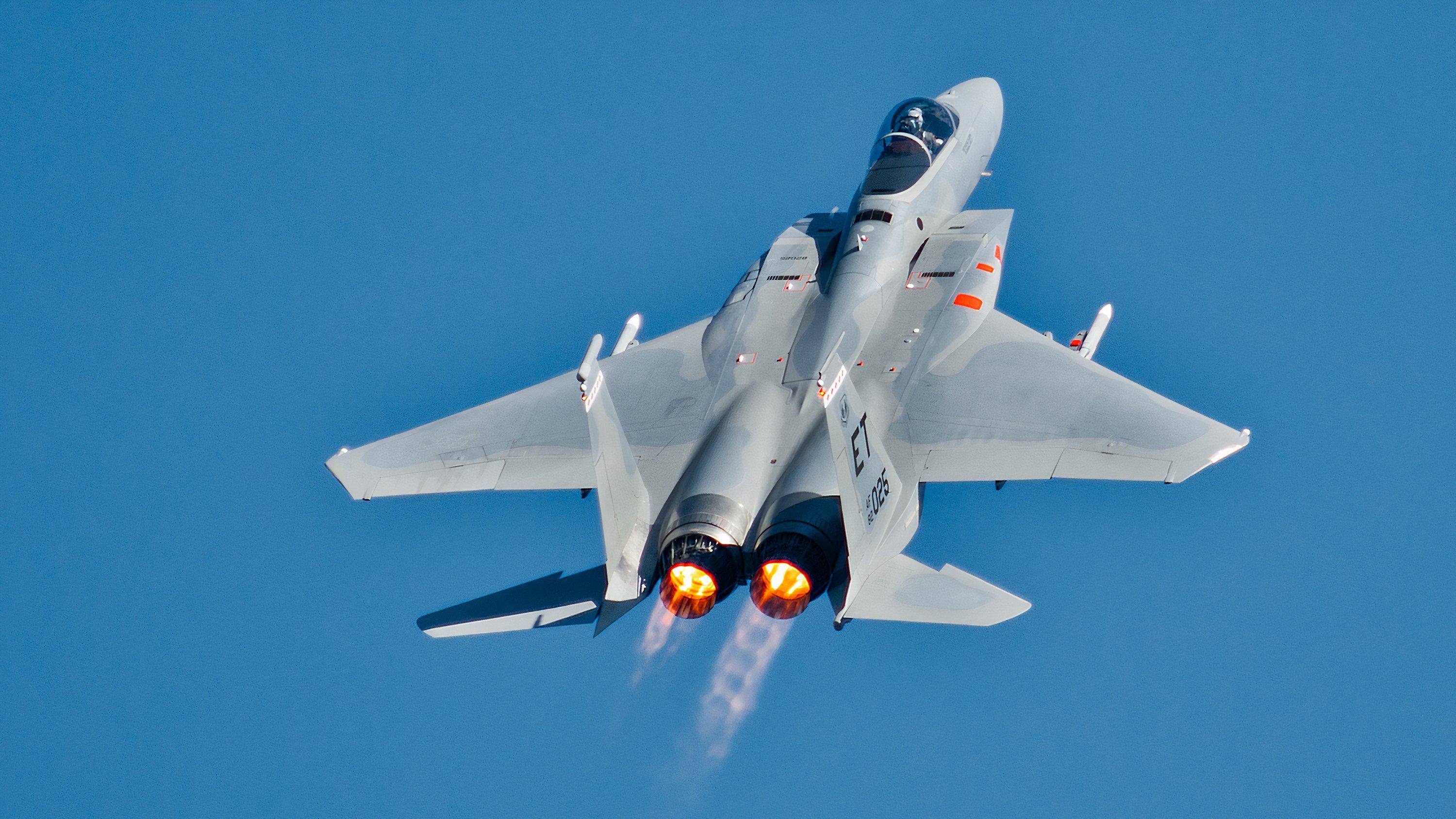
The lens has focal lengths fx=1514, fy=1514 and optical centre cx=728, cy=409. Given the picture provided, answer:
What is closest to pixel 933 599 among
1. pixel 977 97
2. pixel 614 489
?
pixel 614 489

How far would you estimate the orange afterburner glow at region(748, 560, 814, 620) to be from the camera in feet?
44.0

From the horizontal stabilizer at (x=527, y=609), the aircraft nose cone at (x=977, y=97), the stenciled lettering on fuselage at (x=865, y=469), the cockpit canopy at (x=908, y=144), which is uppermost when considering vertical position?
the aircraft nose cone at (x=977, y=97)

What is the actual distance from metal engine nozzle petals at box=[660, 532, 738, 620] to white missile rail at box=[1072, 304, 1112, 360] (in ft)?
16.3

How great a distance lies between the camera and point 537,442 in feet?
51.2

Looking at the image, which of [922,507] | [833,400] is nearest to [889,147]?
[922,507]

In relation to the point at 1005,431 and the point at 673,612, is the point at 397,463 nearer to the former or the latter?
the point at 673,612

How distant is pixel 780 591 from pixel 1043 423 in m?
3.31

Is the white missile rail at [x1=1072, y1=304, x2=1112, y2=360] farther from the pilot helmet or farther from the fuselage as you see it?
the pilot helmet

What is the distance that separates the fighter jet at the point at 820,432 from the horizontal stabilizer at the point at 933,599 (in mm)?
21

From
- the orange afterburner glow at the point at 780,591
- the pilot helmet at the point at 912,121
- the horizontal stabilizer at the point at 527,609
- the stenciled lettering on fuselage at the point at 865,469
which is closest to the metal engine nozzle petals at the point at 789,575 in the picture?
the orange afterburner glow at the point at 780,591

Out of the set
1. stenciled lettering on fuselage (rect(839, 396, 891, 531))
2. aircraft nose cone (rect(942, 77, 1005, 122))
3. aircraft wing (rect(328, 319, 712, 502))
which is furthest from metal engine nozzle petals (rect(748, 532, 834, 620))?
aircraft nose cone (rect(942, 77, 1005, 122))

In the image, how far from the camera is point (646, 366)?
16.3 metres

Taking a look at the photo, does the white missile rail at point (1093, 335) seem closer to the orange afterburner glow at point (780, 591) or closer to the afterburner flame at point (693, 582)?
the orange afterburner glow at point (780, 591)

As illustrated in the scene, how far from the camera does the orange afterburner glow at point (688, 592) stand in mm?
13500
